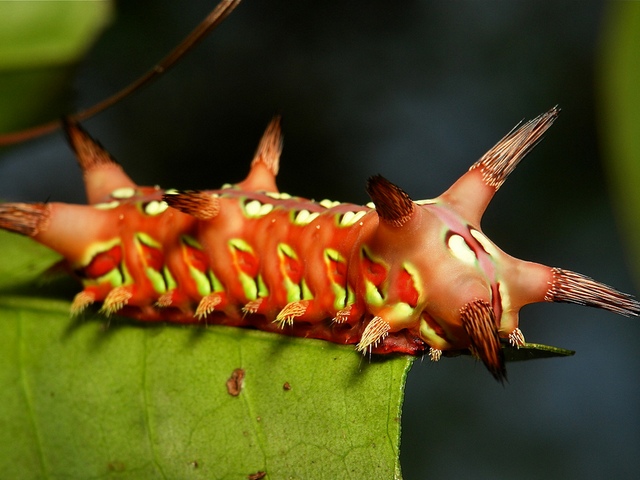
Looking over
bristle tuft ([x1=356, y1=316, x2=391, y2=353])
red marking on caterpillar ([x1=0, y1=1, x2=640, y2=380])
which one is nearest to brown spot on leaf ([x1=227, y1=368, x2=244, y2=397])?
red marking on caterpillar ([x1=0, y1=1, x2=640, y2=380])

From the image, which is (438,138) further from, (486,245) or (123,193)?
(486,245)

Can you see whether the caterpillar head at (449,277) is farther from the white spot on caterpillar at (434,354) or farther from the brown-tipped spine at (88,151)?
the brown-tipped spine at (88,151)

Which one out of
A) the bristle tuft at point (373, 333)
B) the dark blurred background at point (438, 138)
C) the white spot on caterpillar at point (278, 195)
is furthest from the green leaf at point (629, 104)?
the dark blurred background at point (438, 138)

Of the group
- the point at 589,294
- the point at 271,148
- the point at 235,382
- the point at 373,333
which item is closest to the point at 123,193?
the point at 271,148

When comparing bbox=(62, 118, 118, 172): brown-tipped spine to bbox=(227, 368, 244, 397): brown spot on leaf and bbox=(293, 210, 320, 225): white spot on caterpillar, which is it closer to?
bbox=(293, 210, 320, 225): white spot on caterpillar

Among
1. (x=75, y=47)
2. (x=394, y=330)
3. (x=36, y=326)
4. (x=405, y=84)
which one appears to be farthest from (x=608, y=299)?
Answer: (x=405, y=84)
